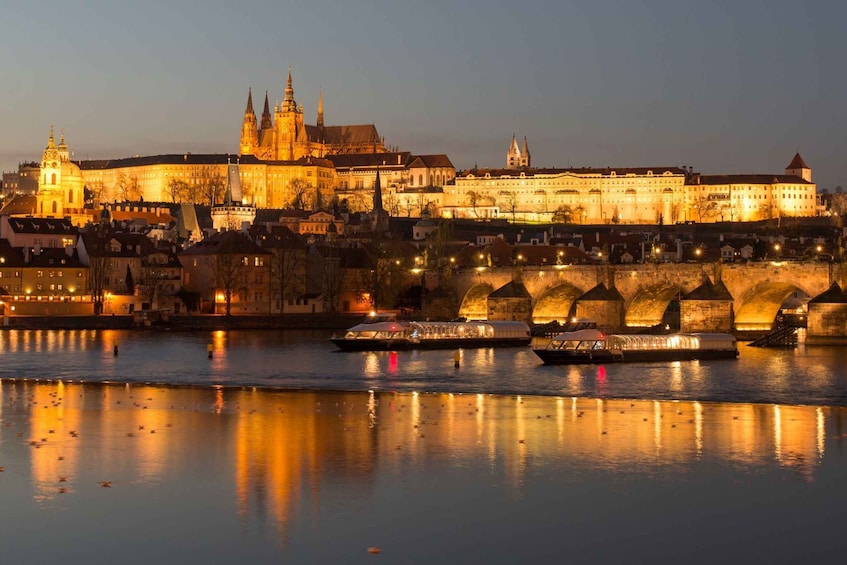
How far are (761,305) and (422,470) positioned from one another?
48391mm

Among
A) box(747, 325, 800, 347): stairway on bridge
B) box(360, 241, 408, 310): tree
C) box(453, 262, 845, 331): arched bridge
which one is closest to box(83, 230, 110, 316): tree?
box(360, 241, 408, 310): tree

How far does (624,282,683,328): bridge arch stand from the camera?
72.9m

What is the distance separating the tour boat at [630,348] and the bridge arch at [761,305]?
1285cm

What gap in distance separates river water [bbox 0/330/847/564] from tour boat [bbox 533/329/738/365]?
24.4 feet

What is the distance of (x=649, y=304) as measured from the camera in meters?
74.6

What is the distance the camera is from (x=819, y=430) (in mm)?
30750

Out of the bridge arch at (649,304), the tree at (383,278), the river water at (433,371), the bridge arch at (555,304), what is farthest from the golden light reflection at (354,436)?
the tree at (383,278)

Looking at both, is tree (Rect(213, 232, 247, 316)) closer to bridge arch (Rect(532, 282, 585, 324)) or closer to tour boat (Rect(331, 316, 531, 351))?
bridge arch (Rect(532, 282, 585, 324))

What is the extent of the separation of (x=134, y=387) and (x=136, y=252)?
51979 mm

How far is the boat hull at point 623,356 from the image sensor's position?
51.5 meters

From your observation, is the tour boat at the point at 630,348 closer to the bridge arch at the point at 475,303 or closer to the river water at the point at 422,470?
the river water at the point at 422,470

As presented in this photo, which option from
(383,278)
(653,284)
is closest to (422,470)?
(653,284)

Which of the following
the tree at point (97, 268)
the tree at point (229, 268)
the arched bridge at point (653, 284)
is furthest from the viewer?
the tree at point (229, 268)

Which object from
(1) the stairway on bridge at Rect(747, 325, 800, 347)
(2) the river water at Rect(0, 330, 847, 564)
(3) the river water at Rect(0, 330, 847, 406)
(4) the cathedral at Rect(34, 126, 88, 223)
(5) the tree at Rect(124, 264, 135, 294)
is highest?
(4) the cathedral at Rect(34, 126, 88, 223)
